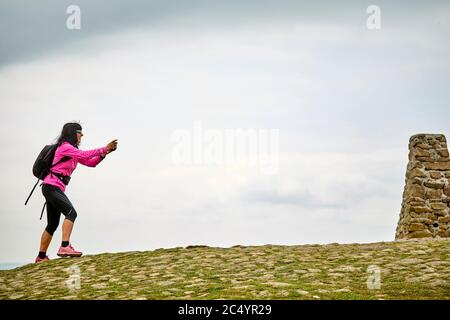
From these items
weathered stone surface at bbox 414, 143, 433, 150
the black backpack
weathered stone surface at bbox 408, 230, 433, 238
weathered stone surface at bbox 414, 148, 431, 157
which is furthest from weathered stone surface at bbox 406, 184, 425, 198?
the black backpack

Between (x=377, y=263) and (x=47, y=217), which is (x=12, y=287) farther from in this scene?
(x=377, y=263)

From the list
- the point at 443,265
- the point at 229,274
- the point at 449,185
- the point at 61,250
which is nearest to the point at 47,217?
the point at 61,250

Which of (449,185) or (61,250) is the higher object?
(449,185)

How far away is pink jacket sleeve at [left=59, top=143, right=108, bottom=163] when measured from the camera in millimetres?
12820

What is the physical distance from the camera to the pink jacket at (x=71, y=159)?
1288 cm

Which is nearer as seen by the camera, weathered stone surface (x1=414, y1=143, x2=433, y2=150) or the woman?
the woman

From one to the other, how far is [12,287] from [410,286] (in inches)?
293

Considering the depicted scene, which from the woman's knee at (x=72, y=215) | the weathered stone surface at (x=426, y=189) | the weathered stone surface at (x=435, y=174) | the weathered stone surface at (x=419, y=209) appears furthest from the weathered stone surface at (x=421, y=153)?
the woman's knee at (x=72, y=215)

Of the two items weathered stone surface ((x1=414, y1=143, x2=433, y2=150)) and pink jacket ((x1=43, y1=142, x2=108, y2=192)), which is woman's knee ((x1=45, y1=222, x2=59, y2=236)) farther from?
weathered stone surface ((x1=414, y1=143, x2=433, y2=150))

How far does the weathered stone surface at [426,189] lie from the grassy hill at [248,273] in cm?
245

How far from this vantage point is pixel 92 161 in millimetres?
A: 12961

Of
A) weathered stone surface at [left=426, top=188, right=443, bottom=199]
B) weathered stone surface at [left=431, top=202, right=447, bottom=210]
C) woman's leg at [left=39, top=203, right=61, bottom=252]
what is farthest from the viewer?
weathered stone surface at [left=426, top=188, right=443, bottom=199]

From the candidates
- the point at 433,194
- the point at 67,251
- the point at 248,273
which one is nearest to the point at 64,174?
the point at 67,251
